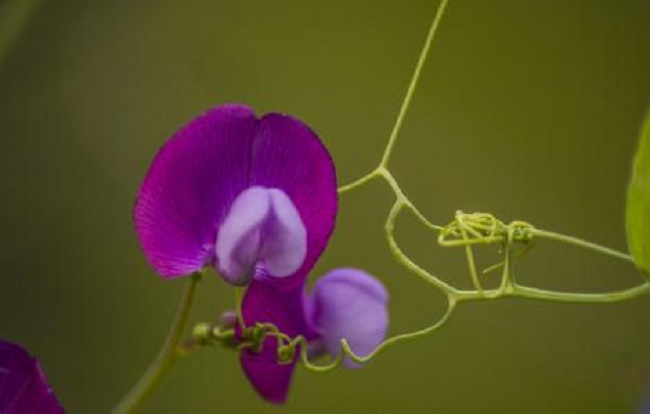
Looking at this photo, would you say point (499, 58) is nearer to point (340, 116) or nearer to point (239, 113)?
point (340, 116)

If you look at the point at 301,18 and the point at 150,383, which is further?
the point at 301,18

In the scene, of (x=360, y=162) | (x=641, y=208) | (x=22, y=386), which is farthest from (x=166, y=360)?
(x=360, y=162)

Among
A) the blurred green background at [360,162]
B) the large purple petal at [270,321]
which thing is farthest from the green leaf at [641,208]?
the blurred green background at [360,162]

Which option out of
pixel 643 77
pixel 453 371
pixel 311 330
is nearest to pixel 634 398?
pixel 311 330

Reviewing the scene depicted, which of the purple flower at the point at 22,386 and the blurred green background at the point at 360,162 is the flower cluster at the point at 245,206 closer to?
the purple flower at the point at 22,386

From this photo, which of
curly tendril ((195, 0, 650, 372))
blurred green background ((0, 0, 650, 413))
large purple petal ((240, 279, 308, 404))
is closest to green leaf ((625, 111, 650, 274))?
curly tendril ((195, 0, 650, 372))

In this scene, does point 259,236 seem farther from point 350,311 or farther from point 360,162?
point 360,162
